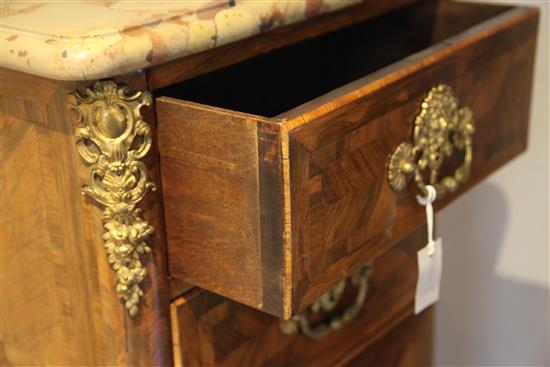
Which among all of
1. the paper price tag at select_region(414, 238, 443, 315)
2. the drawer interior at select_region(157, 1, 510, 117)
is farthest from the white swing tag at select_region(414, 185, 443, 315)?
the drawer interior at select_region(157, 1, 510, 117)

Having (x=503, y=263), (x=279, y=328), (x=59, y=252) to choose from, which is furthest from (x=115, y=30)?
(x=503, y=263)

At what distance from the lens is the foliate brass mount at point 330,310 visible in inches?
31.0

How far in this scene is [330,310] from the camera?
0.84 m

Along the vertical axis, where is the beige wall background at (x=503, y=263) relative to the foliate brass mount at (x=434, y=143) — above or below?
below

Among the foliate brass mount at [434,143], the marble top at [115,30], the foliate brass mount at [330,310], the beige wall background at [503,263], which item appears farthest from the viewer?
the beige wall background at [503,263]

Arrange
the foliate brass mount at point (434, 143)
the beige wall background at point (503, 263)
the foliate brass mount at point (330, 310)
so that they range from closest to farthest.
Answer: the foliate brass mount at point (434, 143) < the foliate brass mount at point (330, 310) < the beige wall background at point (503, 263)

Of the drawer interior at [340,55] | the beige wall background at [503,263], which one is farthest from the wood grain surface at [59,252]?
the beige wall background at [503,263]

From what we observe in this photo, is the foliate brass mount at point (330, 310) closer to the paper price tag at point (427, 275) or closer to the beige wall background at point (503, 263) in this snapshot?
the paper price tag at point (427, 275)

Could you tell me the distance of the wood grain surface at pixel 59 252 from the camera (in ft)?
1.96

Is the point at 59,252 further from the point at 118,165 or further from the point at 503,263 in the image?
the point at 503,263

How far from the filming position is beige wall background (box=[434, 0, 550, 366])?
1103 millimetres

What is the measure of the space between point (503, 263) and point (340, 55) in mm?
442

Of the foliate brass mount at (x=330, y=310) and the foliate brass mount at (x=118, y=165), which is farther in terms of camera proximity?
the foliate brass mount at (x=330, y=310)

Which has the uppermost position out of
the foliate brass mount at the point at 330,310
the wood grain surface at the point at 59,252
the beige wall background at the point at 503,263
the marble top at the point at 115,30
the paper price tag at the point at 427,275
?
the marble top at the point at 115,30
